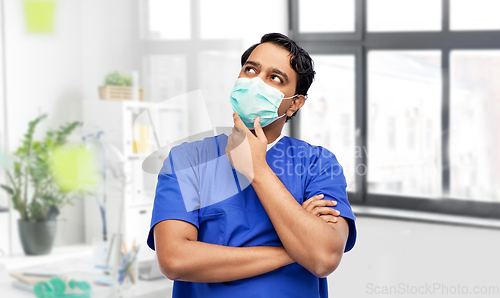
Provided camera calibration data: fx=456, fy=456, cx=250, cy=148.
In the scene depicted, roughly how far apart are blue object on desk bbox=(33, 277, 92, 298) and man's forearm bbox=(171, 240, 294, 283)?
4.13ft

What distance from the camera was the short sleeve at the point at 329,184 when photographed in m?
1.05

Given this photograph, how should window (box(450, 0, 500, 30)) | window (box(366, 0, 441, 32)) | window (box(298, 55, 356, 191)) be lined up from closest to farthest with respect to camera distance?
window (box(450, 0, 500, 30)) < window (box(366, 0, 441, 32)) < window (box(298, 55, 356, 191))

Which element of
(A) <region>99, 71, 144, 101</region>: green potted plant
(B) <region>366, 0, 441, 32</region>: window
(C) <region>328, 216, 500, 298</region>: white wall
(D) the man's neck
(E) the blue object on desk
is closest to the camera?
(D) the man's neck

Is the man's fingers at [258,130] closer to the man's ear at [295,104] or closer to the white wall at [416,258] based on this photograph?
the man's ear at [295,104]

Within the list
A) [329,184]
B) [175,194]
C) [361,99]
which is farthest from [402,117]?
[175,194]

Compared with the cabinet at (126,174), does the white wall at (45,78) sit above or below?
above

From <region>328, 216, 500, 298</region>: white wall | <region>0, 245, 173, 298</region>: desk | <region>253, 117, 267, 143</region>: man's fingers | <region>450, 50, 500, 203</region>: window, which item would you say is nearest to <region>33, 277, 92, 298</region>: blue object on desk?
<region>0, 245, 173, 298</region>: desk

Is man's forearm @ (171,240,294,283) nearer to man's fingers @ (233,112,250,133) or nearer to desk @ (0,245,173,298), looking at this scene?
man's fingers @ (233,112,250,133)

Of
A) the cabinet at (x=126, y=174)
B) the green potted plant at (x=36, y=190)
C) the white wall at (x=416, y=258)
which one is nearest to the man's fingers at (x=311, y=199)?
the cabinet at (x=126, y=174)

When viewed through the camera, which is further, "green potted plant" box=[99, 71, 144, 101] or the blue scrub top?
"green potted plant" box=[99, 71, 144, 101]

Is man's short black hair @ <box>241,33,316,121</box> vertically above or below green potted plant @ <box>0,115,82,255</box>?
above

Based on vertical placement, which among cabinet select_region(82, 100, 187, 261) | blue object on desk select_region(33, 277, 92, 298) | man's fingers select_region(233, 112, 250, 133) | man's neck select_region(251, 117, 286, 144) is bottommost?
blue object on desk select_region(33, 277, 92, 298)

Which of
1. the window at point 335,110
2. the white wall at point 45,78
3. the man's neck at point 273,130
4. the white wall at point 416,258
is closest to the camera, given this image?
the man's neck at point 273,130

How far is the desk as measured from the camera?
1.83 metres
